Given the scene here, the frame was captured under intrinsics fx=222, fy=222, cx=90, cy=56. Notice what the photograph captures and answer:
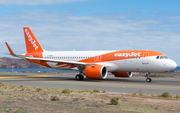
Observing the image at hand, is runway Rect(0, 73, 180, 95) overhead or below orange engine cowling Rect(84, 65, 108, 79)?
below

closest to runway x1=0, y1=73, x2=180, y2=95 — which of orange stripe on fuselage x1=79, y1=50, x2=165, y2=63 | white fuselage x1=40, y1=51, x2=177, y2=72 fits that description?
white fuselage x1=40, y1=51, x2=177, y2=72

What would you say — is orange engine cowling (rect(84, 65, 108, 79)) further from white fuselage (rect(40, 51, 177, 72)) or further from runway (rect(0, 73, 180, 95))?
white fuselage (rect(40, 51, 177, 72))

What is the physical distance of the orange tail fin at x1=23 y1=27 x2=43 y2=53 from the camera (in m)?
34.8

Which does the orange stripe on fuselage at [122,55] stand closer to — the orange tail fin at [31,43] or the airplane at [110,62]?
the airplane at [110,62]

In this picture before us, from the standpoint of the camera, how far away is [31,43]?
35000 millimetres

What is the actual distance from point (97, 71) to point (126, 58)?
161 inches

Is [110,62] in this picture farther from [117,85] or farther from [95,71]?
[117,85]

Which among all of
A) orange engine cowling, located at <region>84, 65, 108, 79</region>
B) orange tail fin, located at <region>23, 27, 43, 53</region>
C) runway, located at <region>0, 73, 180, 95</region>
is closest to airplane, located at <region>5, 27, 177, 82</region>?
orange engine cowling, located at <region>84, 65, 108, 79</region>

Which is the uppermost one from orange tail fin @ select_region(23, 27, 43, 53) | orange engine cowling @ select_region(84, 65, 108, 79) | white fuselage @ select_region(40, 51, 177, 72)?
orange tail fin @ select_region(23, 27, 43, 53)

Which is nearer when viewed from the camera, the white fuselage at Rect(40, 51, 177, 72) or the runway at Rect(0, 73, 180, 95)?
the runway at Rect(0, 73, 180, 95)

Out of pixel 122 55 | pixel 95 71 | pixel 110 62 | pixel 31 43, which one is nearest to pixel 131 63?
pixel 122 55

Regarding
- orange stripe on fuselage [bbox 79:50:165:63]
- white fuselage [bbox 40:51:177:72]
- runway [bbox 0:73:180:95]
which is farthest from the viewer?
orange stripe on fuselage [bbox 79:50:165:63]

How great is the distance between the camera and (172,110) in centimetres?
886

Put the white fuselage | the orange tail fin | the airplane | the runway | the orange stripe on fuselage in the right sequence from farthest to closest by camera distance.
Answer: the orange tail fin, the orange stripe on fuselage, the airplane, the white fuselage, the runway
